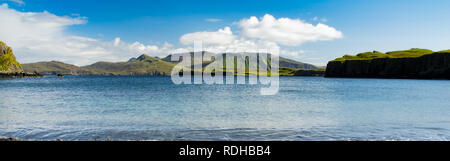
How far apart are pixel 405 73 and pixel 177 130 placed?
202804 mm
